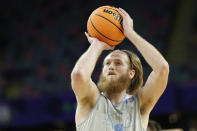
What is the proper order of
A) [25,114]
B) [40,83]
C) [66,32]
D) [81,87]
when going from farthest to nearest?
1. [66,32]
2. [40,83]
3. [25,114]
4. [81,87]

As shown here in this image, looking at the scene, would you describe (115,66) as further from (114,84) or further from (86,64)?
(86,64)

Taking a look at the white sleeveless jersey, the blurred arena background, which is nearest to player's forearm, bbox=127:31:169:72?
the white sleeveless jersey

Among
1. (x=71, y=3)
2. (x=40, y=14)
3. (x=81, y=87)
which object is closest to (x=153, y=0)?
(x=71, y=3)

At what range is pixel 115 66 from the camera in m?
2.42

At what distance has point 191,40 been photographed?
928 cm

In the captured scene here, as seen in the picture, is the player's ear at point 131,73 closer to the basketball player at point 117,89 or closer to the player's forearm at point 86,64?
the basketball player at point 117,89

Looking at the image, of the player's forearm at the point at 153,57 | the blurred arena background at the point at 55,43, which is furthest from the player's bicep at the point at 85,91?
the blurred arena background at the point at 55,43

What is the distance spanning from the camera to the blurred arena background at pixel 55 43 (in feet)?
26.3

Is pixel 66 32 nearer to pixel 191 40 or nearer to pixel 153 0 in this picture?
pixel 153 0

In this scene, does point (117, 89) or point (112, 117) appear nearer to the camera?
point (112, 117)

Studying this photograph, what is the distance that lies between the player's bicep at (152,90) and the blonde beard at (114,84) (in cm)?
14

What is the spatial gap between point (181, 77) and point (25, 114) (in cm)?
361

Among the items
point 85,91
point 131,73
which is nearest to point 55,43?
point 131,73

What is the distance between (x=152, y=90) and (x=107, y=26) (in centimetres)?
55
